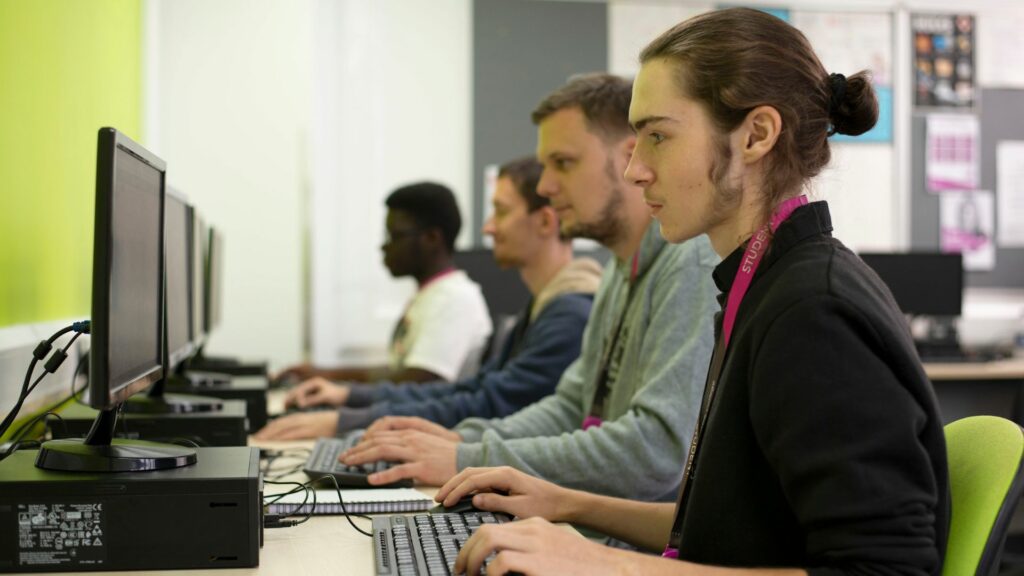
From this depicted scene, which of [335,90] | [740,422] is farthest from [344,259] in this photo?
[740,422]

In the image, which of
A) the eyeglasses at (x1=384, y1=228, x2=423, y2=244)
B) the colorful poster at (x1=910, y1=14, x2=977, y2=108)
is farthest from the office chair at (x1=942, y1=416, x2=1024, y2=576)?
the colorful poster at (x1=910, y1=14, x2=977, y2=108)

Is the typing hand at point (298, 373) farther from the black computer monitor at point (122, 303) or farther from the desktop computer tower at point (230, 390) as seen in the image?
the black computer monitor at point (122, 303)

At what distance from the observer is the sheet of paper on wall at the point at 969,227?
5.05 meters

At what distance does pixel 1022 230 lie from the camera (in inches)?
201

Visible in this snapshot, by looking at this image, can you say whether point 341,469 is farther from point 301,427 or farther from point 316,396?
point 316,396

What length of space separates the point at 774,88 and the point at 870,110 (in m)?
0.12

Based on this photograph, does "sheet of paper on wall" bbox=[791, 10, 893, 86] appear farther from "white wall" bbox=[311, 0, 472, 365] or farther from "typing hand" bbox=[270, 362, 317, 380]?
"typing hand" bbox=[270, 362, 317, 380]

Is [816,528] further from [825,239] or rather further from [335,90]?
[335,90]

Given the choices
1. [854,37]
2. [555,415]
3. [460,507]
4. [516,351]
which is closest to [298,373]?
[516,351]

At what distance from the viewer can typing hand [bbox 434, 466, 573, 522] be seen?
135 centimetres

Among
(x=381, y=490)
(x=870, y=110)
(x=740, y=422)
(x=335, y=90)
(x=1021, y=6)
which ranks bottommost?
(x=381, y=490)

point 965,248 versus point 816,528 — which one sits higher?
point 965,248

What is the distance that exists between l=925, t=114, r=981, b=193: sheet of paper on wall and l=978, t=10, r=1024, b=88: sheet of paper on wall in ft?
0.77

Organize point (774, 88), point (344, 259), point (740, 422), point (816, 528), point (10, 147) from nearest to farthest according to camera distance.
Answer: point (816, 528) < point (740, 422) < point (774, 88) < point (10, 147) < point (344, 259)
